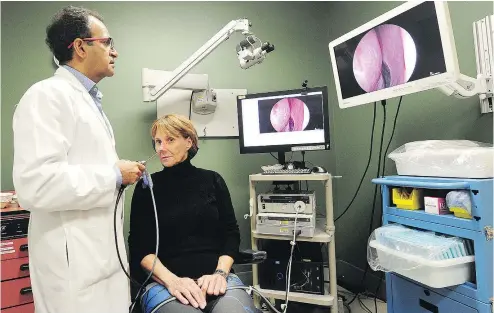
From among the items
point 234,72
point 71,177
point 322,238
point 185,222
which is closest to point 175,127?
point 185,222

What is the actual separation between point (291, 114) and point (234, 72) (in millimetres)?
731

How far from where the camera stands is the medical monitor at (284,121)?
1983 millimetres

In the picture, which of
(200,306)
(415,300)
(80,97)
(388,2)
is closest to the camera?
(80,97)

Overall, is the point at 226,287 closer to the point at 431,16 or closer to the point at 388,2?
the point at 431,16

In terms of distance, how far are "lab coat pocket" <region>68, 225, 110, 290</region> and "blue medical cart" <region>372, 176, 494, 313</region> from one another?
1.16 meters

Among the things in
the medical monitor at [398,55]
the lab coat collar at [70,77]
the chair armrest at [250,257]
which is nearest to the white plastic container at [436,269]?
the chair armrest at [250,257]

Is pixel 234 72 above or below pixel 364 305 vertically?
above

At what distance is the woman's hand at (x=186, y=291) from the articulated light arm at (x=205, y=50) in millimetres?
1178

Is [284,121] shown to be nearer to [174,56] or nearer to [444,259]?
[174,56]

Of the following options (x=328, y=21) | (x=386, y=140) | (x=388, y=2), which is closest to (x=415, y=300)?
(x=386, y=140)

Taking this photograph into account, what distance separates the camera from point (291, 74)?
2.66 m

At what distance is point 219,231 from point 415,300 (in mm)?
901

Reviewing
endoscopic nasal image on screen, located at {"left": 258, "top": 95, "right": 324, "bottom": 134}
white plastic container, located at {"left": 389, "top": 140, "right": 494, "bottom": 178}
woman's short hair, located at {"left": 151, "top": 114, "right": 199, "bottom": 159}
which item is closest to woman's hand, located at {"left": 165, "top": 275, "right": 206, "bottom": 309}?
woman's short hair, located at {"left": 151, "top": 114, "right": 199, "bottom": 159}

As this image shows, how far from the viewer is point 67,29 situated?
1120 millimetres
